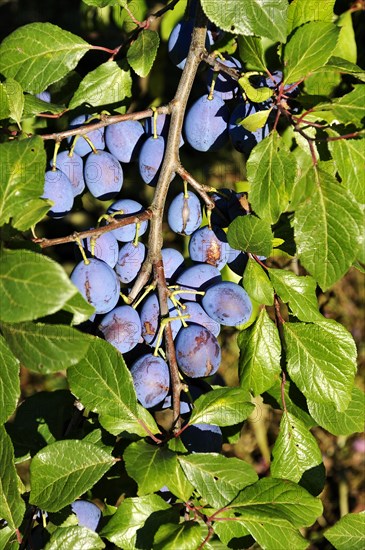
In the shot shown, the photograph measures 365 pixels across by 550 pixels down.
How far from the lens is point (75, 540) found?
0.96 meters

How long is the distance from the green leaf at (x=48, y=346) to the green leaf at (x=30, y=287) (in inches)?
2.0

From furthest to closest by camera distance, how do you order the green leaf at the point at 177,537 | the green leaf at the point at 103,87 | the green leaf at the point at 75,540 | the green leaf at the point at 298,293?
the green leaf at the point at 103,87 < the green leaf at the point at 298,293 < the green leaf at the point at 75,540 < the green leaf at the point at 177,537

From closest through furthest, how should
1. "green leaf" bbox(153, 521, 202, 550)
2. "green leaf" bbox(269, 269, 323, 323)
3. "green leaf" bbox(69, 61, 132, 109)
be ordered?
1. "green leaf" bbox(153, 521, 202, 550)
2. "green leaf" bbox(269, 269, 323, 323)
3. "green leaf" bbox(69, 61, 132, 109)

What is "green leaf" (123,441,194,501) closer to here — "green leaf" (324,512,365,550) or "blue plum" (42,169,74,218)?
"green leaf" (324,512,365,550)

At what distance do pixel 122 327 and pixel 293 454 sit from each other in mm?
354

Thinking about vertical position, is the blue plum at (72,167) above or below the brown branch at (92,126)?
below

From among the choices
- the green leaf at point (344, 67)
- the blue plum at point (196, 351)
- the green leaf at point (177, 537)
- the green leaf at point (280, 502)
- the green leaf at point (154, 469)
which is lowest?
the green leaf at point (280, 502)

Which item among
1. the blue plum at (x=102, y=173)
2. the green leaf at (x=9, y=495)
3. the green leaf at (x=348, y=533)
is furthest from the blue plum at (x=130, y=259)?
the green leaf at (x=348, y=533)

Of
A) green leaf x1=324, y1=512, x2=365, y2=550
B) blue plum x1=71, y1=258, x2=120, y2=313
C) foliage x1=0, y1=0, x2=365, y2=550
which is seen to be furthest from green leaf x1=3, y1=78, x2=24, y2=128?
green leaf x1=324, y1=512, x2=365, y2=550

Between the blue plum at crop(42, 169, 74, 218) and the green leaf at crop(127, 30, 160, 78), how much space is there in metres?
0.21

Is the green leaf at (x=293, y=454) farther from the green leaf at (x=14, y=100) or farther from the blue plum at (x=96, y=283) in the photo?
the green leaf at (x=14, y=100)

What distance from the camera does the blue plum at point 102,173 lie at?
3.75 ft

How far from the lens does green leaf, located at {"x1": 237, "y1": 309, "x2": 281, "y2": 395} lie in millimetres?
1078

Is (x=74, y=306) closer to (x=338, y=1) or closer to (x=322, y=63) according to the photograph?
(x=322, y=63)
